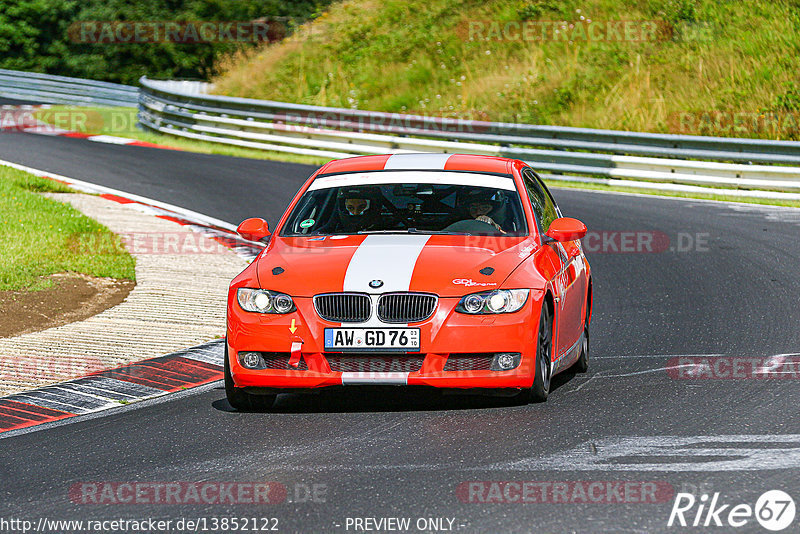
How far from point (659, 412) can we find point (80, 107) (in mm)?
32810

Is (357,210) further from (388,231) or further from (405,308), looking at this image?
(405,308)

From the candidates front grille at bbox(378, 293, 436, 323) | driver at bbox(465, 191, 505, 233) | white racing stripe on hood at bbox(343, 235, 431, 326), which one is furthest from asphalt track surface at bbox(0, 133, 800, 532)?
driver at bbox(465, 191, 505, 233)

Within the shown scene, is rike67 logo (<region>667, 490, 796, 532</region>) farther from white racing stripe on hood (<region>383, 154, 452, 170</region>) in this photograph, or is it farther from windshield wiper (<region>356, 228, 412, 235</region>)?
white racing stripe on hood (<region>383, 154, 452, 170</region>)

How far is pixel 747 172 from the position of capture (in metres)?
20.5

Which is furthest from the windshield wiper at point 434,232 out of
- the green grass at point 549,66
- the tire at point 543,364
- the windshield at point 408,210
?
the green grass at point 549,66

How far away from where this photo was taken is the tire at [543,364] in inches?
291

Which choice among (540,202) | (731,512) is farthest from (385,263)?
(731,512)

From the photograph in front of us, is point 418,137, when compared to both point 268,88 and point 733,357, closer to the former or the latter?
point 268,88

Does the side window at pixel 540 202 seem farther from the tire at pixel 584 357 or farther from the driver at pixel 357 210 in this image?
the driver at pixel 357 210

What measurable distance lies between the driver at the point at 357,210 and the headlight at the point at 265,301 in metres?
1.09

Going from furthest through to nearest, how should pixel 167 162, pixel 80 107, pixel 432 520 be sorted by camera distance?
pixel 80 107 < pixel 167 162 < pixel 432 520

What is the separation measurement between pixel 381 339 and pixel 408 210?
1635 mm

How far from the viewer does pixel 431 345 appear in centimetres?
712

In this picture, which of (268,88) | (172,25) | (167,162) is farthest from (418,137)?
(172,25)
